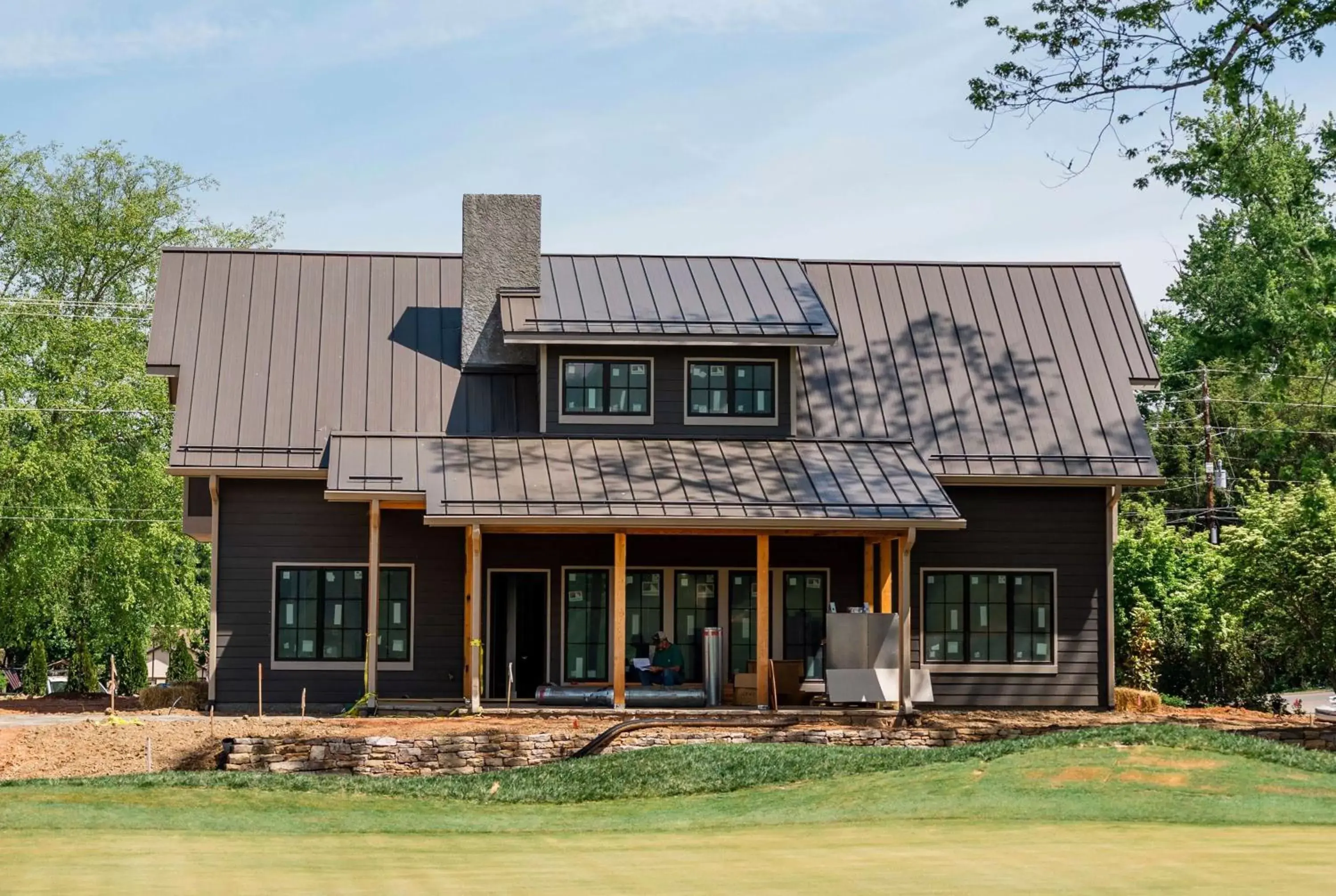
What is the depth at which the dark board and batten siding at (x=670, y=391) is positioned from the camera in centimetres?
2458

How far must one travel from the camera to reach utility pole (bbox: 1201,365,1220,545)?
48.4 m

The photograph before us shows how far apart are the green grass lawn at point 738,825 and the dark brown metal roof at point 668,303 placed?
733cm

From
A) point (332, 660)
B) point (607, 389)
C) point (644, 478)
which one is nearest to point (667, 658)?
point (644, 478)

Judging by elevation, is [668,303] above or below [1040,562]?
above

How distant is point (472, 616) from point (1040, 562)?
8.05 m

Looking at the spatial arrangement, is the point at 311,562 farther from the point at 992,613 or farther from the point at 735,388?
the point at 992,613

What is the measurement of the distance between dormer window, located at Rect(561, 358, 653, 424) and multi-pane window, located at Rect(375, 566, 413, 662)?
326cm

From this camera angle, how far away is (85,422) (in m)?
36.9

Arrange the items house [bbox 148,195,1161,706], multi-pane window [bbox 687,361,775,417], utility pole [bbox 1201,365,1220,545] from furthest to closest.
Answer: utility pole [bbox 1201,365,1220,545] < multi-pane window [bbox 687,361,775,417] < house [bbox 148,195,1161,706]

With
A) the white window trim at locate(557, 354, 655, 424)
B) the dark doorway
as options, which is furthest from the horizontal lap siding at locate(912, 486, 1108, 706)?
the dark doorway

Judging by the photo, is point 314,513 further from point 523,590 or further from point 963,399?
point 963,399

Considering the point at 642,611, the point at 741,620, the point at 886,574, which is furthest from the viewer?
the point at 741,620

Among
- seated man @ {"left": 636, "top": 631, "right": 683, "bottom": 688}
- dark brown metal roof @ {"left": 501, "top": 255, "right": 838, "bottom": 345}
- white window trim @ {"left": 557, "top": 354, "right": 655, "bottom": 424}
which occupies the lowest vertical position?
seated man @ {"left": 636, "top": 631, "right": 683, "bottom": 688}

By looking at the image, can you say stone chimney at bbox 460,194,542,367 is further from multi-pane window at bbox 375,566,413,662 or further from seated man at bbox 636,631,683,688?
seated man at bbox 636,631,683,688
